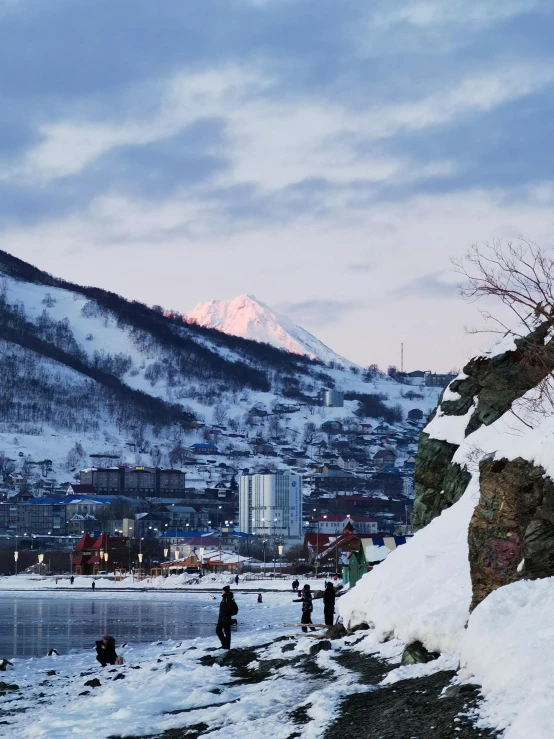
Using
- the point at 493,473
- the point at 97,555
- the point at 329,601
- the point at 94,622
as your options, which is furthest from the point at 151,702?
the point at 97,555

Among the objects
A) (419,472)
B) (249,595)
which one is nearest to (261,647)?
(419,472)

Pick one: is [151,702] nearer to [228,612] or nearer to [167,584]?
[228,612]

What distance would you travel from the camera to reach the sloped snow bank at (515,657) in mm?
12711

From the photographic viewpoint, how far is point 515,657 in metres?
14.6

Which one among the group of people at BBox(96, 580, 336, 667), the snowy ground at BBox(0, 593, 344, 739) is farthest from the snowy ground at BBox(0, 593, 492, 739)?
the group of people at BBox(96, 580, 336, 667)

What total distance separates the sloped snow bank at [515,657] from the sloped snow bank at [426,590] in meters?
1.94

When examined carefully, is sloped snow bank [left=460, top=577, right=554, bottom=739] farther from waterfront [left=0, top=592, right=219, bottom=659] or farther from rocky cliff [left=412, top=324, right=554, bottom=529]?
waterfront [left=0, top=592, right=219, bottom=659]

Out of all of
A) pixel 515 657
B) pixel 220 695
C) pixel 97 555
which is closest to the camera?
pixel 515 657

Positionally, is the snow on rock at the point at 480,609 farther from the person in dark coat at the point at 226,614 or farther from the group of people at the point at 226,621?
the group of people at the point at 226,621

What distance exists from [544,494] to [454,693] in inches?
169

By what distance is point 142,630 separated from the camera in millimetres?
53531

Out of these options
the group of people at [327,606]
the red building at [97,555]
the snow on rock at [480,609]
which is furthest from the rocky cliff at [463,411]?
the red building at [97,555]

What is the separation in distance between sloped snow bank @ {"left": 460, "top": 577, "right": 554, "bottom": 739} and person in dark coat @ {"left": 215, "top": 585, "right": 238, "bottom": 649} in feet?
40.7

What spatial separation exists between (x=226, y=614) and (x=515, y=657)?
1552cm
